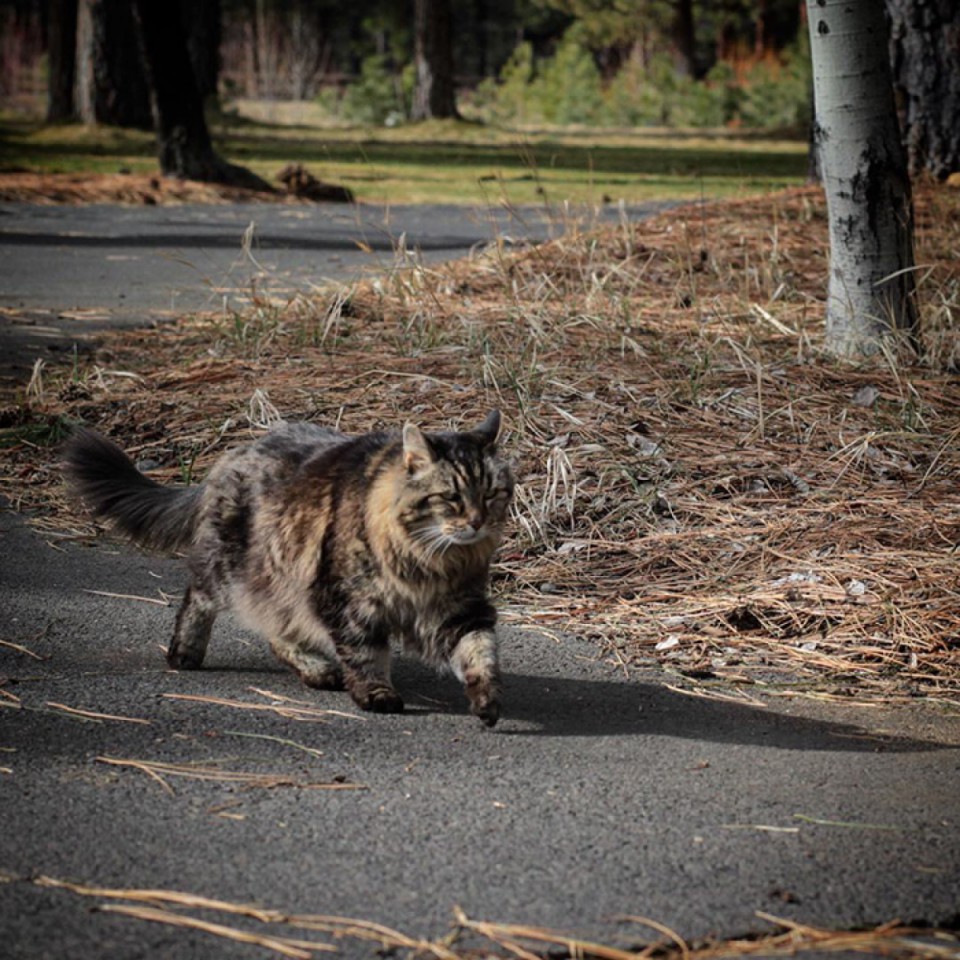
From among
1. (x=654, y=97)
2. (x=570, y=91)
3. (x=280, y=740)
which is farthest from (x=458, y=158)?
(x=280, y=740)

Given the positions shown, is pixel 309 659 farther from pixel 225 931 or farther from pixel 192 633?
pixel 225 931

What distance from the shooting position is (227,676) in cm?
423

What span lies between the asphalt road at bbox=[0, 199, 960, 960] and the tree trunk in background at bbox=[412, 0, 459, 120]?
2356cm

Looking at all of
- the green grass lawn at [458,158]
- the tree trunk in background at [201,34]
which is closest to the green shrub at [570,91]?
the green grass lawn at [458,158]

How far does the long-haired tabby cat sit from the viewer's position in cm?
399

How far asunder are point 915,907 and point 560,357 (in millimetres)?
4257

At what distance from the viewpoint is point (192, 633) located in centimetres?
425

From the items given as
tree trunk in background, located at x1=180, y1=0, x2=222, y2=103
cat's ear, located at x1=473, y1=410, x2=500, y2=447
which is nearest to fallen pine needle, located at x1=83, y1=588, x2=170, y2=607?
cat's ear, located at x1=473, y1=410, x2=500, y2=447

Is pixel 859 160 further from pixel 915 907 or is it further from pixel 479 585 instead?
pixel 915 907

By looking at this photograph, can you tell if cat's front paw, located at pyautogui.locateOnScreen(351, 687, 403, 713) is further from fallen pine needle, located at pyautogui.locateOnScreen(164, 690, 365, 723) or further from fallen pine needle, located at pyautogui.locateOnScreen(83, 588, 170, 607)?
fallen pine needle, located at pyautogui.locateOnScreen(83, 588, 170, 607)

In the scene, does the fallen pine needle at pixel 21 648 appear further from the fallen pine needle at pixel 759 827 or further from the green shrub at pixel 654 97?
the green shrub at pixel 654 97

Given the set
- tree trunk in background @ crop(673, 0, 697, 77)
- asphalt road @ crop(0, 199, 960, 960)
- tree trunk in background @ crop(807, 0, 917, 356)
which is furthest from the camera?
tree trunk in background @ crop(673, 0, 697, 77)

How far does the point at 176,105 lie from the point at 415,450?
12.2 meters

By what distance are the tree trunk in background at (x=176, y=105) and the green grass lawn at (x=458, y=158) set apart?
1515mm
